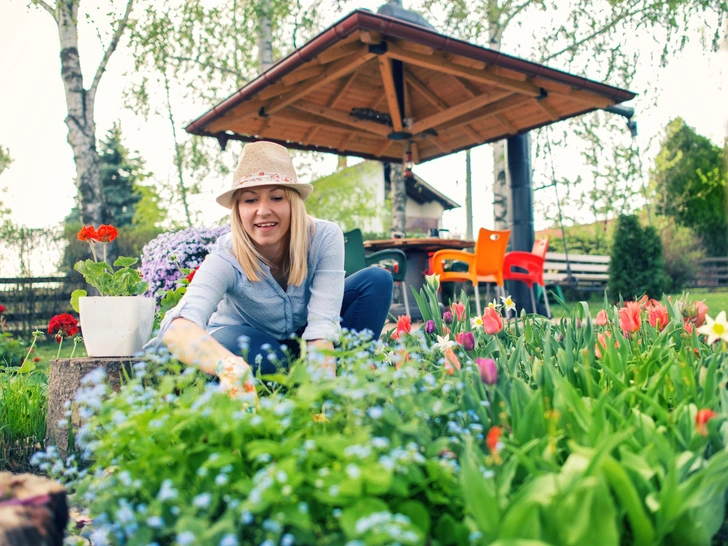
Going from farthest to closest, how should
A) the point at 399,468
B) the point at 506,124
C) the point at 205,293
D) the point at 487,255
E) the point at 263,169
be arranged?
1. the point at 506,124
2. the point at 487,255
3. the point at 263,169
4. the point at 205,293
5. the point at 399,468

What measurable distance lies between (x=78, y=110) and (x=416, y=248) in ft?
15.2

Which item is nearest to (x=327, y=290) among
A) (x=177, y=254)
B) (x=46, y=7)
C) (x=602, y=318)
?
(x=602, y=318)

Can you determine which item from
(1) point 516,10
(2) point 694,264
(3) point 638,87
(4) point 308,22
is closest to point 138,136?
(4) point 308,22

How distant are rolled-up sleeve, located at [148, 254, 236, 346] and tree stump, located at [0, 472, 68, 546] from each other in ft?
2.56

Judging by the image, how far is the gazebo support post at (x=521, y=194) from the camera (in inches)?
248

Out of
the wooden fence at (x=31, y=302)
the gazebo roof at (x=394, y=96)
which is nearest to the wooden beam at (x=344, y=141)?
the gazebo roof at (x=394, y=96)

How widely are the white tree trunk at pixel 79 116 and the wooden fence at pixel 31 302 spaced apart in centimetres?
119

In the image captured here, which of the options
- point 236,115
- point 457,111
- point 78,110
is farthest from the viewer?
point 78,110

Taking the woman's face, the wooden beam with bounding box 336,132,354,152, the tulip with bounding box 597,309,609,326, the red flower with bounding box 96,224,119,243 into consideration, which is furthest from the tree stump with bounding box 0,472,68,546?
the wooden beam with bounding box 336,132,354,152

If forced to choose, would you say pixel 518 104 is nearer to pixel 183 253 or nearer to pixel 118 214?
pixel 183 253

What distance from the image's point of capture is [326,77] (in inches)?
212

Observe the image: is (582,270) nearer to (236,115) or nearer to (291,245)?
(236,115)

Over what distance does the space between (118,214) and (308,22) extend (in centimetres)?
1501

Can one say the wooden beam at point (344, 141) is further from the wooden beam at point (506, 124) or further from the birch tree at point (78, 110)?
the birch tree at point (78, 110)
